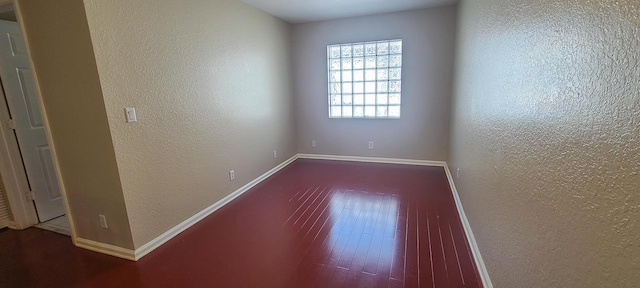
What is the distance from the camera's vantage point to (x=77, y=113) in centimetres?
198

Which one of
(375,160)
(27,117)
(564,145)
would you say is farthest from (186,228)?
(375,160)

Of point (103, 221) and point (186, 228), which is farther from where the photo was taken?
point (186, 228)

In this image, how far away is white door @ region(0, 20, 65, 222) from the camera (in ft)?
8.08

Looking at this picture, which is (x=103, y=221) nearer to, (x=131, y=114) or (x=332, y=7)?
(x=131, y=114)

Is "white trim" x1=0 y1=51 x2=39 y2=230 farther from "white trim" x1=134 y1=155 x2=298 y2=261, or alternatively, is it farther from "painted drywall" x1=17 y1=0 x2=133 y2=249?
"white trim" x1=134 y1=155 x2=298 y2=261

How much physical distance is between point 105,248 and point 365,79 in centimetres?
398

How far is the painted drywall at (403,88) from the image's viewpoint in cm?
402

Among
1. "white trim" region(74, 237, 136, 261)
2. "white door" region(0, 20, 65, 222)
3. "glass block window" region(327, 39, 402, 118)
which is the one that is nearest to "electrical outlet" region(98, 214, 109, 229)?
"white trim" region(74, 237, 136, 261)

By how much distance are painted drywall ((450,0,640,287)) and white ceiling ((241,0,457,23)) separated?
7.09 ft

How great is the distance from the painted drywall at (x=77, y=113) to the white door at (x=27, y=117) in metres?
0.66

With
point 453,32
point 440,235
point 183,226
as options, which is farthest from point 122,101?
point 453,32

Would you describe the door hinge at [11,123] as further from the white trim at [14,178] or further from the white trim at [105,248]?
the white trim at [105,248]

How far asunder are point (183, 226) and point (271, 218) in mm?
841

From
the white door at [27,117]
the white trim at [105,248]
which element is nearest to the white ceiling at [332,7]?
the white door at [27,117]
